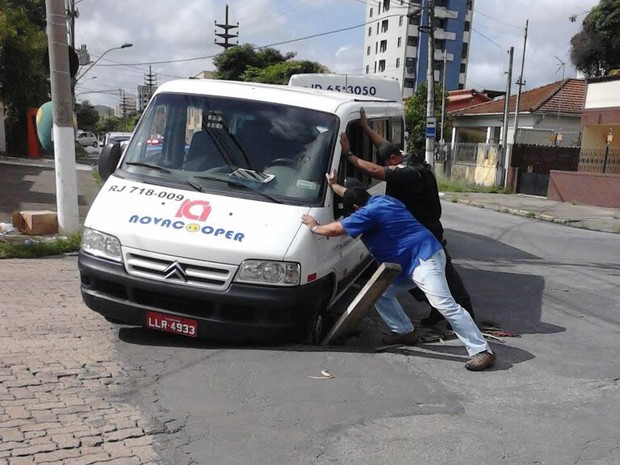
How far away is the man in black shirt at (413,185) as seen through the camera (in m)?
5.61

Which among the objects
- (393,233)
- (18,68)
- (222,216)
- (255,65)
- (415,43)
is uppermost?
(415,43)

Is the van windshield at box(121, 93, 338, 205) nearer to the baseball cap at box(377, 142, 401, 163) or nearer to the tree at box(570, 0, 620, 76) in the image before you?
the baseball cap at box(377, 142, 401, 163)

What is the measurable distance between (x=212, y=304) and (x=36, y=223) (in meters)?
5.75

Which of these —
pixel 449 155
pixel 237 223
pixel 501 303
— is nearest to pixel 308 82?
pixel 501 303

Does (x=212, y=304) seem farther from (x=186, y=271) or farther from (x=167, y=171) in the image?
(x=167, y=171)

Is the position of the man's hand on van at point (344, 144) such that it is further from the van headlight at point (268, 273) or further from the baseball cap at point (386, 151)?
the van headlight at point (268, 273)

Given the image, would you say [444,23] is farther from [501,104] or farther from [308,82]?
[308,82]

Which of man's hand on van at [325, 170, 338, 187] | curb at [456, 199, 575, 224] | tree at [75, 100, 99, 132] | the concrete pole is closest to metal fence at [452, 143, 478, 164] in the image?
curb at [456, 199, 575, 224]

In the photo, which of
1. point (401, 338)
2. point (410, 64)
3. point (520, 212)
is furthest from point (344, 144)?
point (410, 64)

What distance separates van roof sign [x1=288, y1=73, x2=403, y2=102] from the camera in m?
10.1

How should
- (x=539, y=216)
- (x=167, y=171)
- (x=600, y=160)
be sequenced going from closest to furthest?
1. (x=167, y=171)
2. (x=539, y=216)
3. (x=600, y=160)

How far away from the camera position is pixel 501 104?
3653cm

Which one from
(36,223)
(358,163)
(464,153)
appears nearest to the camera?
(358,163)

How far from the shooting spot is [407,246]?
494 centimetres
